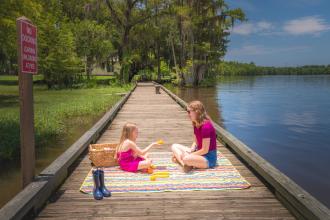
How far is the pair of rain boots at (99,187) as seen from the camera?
4.90 meters

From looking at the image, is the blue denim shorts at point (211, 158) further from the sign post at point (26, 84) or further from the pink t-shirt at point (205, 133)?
the sign post at point (26, 84)

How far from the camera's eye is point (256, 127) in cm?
1728

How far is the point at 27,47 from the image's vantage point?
4773mm

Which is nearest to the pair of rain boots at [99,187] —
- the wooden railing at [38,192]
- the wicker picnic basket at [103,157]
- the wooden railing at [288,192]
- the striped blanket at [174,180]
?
the striped blanket at [174,180]

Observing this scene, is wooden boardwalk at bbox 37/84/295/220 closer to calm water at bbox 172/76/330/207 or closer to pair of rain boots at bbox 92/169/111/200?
pair of rain boots at bbox 92/169/111/200

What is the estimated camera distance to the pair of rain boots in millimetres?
4898

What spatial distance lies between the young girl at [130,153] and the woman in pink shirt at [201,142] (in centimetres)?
67

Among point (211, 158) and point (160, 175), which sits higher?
point (211, 158)

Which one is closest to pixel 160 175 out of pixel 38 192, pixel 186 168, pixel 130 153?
pixel 186 168

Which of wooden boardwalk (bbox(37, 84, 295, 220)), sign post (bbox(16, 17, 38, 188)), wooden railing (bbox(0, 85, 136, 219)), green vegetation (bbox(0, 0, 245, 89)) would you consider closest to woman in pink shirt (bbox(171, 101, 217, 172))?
wooden boardwalk (bbox(37, 84, 295, 220))

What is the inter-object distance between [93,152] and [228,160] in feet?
8.19

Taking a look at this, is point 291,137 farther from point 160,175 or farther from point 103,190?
point 103,190

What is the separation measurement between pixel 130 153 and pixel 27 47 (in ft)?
7.87

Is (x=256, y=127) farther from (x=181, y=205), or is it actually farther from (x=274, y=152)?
(x=181, y=205)
